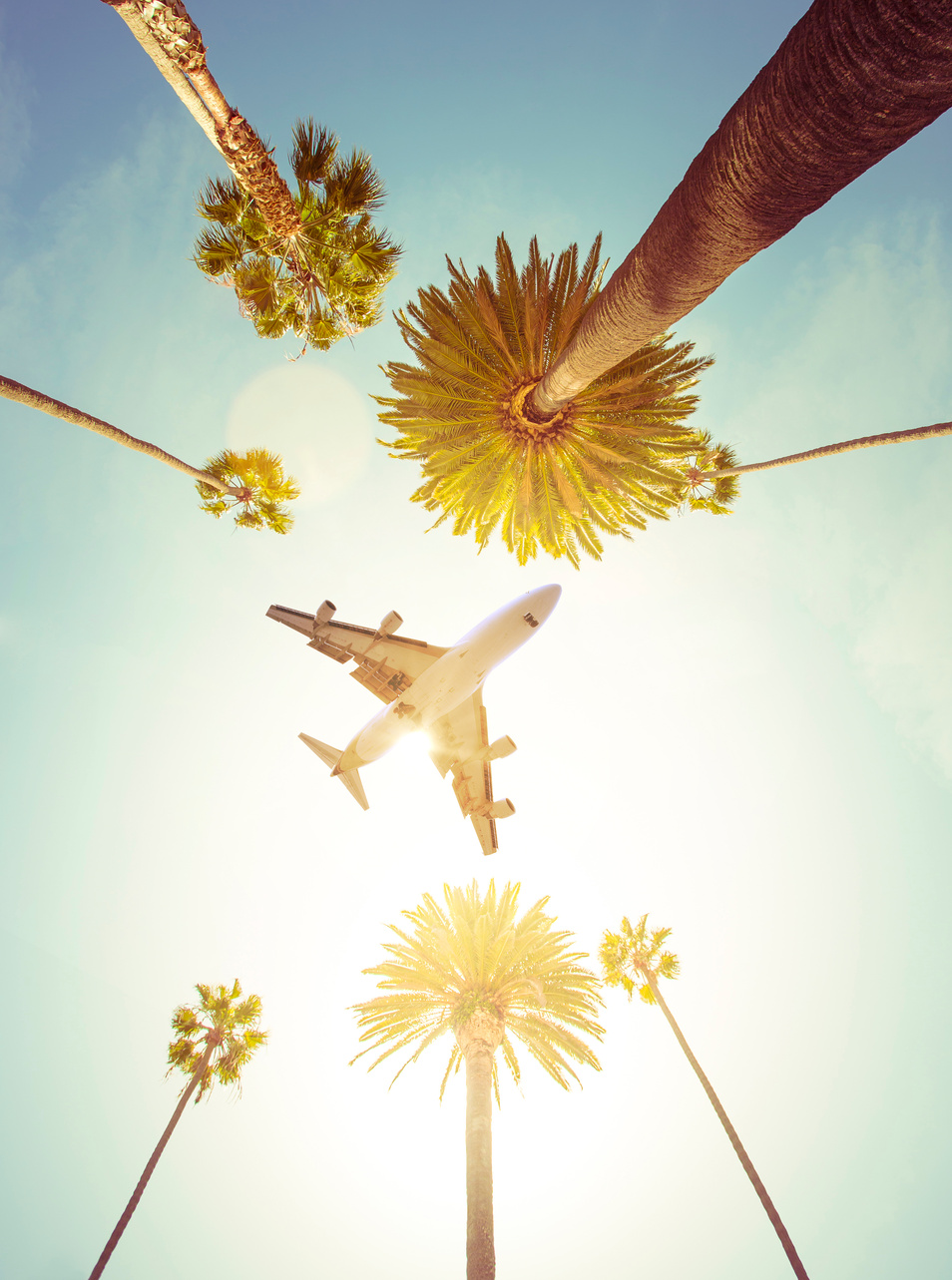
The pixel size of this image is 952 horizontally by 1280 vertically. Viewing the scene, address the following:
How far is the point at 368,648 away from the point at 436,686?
2.82m

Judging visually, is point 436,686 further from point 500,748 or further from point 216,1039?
point 216,1039

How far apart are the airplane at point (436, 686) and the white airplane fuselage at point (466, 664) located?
0.02 m

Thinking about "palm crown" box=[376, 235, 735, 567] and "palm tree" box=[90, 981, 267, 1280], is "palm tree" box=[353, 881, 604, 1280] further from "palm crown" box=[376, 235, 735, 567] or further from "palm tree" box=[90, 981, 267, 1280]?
"palm crown" box=[376, 235, 735, 567]

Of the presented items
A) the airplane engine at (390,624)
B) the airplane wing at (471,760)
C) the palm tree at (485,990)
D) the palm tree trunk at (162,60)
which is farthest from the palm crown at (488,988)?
the palm tree trunk at (162,60)

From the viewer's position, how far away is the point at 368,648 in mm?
13953

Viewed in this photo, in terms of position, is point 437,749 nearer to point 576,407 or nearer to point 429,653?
point 429,653

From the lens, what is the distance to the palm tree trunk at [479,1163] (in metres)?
11.1

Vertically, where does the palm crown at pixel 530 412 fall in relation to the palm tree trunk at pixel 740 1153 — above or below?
above

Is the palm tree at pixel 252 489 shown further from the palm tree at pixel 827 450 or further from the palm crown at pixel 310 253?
the palm tree at pixel 827 450

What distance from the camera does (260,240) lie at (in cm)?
940

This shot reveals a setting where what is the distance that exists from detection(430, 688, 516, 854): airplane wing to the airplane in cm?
3

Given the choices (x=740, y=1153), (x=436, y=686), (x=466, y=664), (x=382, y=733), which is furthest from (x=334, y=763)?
(x=740, y=1153)

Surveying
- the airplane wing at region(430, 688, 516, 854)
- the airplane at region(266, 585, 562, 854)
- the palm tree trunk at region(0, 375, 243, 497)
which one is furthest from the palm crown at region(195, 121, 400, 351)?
the airplane wing at region(430, 688, 516, 854)

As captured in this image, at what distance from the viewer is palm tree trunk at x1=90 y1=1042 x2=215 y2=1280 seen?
44.5ft
